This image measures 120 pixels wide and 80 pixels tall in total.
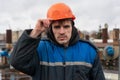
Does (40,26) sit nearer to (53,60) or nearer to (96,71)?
(53,60)

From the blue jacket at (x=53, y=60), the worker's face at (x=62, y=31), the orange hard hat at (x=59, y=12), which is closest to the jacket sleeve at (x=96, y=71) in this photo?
the blue jacket at (x=53, y=60)

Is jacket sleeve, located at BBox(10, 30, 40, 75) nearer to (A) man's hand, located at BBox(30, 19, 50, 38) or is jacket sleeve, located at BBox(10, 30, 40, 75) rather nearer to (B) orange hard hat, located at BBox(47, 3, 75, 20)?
(A) man's hand, located at BBox(30, 19, 50, 38)

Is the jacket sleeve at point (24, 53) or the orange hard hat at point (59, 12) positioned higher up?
the orange hard hat at point (59, 12)

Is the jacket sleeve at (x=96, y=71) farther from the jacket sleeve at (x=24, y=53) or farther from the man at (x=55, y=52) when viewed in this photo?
the jacket sleeve at (x=24, y=53)

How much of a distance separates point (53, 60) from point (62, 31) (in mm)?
254

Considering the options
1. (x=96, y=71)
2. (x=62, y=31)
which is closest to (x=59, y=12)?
(x=62, y=31)

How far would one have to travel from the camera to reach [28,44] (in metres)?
3.18

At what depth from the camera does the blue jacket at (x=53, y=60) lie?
10.4ft

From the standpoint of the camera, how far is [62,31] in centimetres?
317

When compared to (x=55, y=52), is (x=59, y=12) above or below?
above

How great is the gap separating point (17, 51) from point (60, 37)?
36 centimetres

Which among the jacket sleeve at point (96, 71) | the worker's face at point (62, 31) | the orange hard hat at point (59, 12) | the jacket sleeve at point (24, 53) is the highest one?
the orange hard hat at point (59, 12)

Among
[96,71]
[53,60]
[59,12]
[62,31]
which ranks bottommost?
[96,71]

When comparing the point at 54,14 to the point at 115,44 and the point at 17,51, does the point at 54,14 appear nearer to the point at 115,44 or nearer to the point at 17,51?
the point at 17,51
